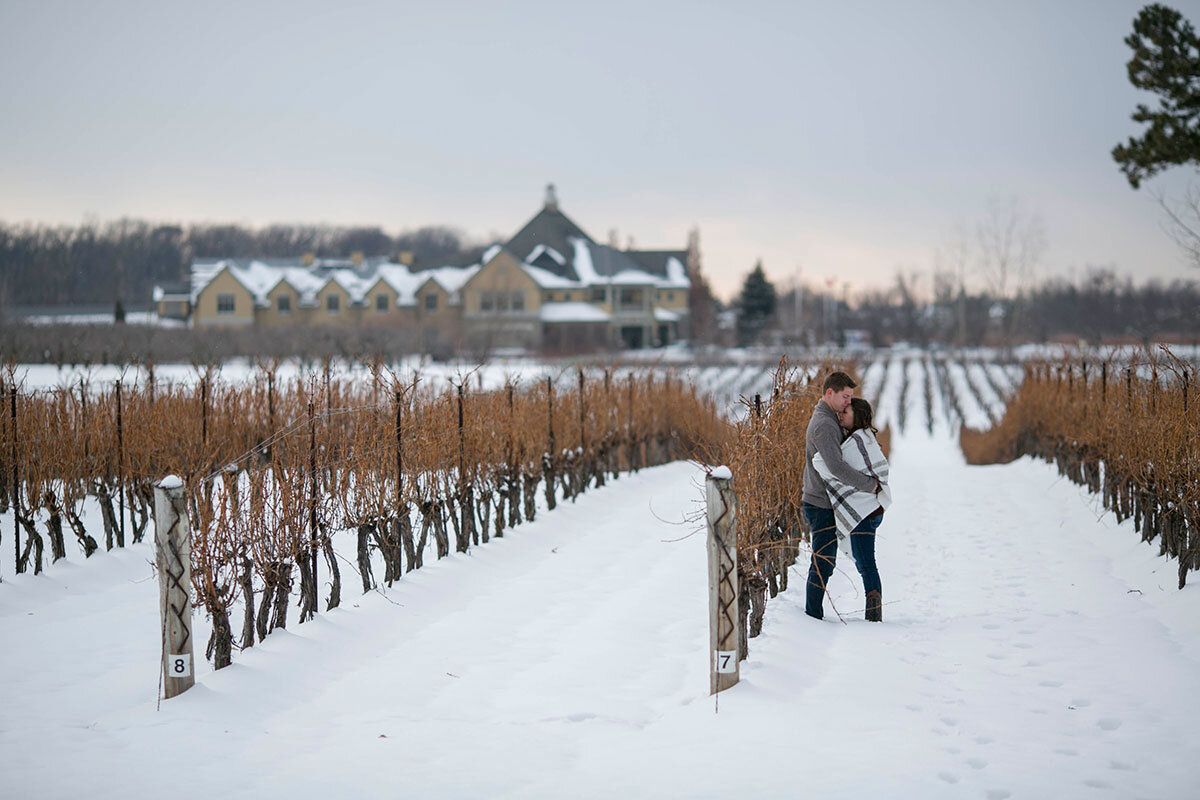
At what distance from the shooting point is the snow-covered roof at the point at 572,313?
51.7 meters

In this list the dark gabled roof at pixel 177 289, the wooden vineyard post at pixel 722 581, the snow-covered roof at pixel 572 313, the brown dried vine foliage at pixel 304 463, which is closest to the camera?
the wooden vineyard post at pixel 722 581

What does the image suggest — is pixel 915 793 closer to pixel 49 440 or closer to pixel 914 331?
pixel 49 440

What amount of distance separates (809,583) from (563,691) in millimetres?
2064

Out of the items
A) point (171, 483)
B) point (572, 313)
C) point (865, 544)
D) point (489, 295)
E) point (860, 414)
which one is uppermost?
point (489, 295)

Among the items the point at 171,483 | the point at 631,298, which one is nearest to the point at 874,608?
the point at 171,483

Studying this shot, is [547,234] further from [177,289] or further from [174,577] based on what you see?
[174,577]

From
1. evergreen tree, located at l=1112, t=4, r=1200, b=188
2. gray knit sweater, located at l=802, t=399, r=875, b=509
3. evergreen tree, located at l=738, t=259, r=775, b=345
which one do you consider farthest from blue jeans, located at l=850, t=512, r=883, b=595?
evergreen tree, located at l=738, t=259, r=775, b=345

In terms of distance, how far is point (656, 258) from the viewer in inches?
2384

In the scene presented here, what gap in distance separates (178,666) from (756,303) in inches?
2339

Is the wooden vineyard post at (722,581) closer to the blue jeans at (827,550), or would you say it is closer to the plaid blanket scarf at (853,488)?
the blue jeans at (827,550)

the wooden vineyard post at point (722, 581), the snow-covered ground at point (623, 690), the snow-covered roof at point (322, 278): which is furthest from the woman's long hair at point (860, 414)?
the snow-covered roof at point (322, 278)

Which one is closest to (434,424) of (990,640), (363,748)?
(363,748)

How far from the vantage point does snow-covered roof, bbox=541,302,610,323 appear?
170 feet

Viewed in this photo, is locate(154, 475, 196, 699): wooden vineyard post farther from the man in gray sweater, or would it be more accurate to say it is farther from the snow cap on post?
the man in gray sweater
